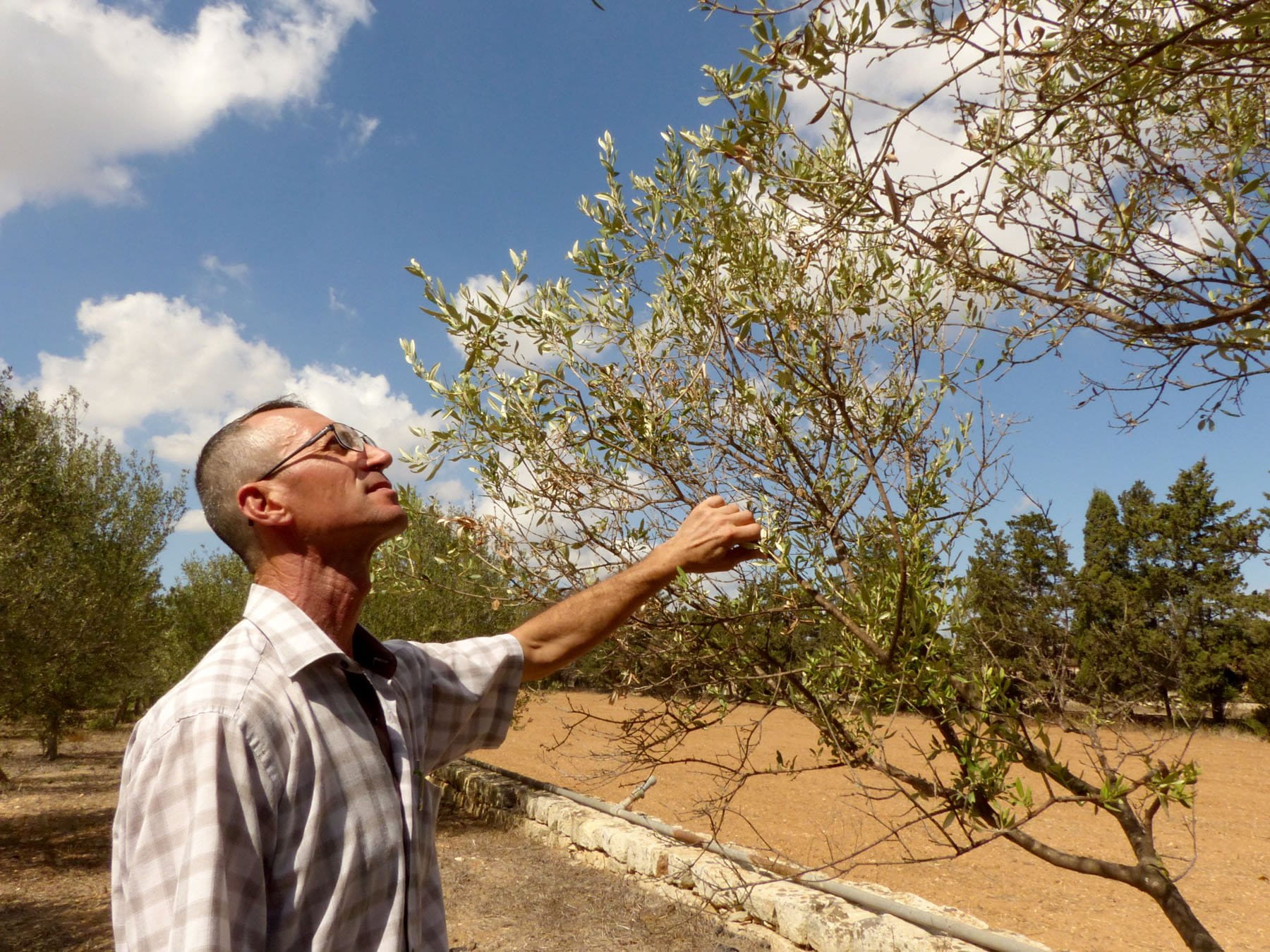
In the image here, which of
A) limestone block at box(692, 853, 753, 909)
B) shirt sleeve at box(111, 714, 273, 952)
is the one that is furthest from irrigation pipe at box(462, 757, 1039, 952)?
shirt sleeve at box(111, 714, 273, 952)

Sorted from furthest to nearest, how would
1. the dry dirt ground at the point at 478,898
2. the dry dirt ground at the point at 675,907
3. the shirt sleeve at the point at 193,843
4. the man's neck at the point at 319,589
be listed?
the dry dirt ground at the point at 675,907 < the dry dirt ground at the point at 478,898 < the man's neck at the point at 319,589 < the shirt sleeve at the point at 193,843

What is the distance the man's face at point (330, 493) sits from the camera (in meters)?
1.98

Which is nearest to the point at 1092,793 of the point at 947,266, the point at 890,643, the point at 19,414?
the point at 890,643

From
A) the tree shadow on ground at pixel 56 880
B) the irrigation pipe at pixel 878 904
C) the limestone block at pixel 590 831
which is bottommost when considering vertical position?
the tree shadow on ground at pixel 56 880

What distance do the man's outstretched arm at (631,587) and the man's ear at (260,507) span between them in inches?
28.5

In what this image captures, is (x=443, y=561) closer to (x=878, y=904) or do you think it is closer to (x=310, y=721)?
(x=310, y=721)

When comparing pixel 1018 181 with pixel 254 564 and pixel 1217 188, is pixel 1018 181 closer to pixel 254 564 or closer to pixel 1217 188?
pixel 1217 188

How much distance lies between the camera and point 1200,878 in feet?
35.8

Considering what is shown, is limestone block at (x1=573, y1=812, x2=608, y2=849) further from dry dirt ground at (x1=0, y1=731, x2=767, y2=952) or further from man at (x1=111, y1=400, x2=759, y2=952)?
man at (x1=111, y1=400, x2=759, y2=952)

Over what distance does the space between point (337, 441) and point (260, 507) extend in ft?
0.77

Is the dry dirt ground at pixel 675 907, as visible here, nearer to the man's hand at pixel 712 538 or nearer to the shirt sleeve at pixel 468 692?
the shirt sleeve at pixel 468 692

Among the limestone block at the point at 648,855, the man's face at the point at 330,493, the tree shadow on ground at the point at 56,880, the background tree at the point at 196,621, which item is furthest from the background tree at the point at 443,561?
the background tree at the point at 196,621

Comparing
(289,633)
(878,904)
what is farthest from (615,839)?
(289,633)

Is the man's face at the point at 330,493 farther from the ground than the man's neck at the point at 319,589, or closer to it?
farther from the ground
